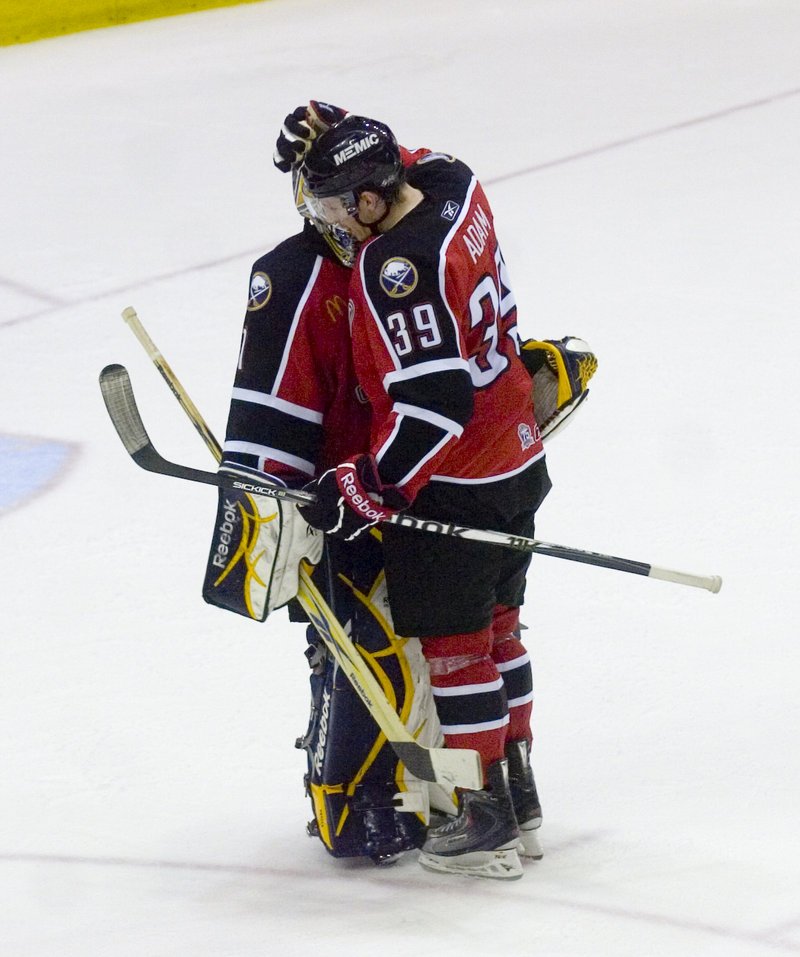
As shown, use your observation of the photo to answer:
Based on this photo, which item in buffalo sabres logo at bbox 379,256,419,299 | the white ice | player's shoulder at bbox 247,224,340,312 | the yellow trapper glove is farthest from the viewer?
the yellow trapper glove

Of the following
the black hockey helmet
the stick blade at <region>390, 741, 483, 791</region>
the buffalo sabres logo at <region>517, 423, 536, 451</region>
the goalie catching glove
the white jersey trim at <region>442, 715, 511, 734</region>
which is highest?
the black hockey helmet

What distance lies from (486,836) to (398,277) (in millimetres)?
846

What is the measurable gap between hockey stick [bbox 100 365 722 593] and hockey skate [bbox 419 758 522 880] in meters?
0.34

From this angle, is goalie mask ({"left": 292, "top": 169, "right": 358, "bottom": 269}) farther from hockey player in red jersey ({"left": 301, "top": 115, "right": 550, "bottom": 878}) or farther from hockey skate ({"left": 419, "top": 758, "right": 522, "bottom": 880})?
hockey skate ({"left": 419, "top": 758, "right": 522, "bottom": 880})

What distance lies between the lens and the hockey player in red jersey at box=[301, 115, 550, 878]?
6.57 feet

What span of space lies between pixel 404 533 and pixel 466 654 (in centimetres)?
20

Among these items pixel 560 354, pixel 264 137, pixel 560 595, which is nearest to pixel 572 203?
pixel 264 137

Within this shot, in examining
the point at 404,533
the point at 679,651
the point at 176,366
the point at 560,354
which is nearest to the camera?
the point at 404,533

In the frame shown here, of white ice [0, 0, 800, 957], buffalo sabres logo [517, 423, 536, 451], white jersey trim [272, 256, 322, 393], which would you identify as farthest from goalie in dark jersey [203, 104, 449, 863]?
buffalo sabres logo [517, 423, 536, 451]

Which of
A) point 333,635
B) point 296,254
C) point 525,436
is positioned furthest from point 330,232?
point 333,635

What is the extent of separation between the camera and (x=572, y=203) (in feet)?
17.6

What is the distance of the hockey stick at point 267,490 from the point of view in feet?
6.93

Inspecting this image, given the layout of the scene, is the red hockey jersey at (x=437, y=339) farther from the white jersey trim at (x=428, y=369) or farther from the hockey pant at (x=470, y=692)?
the hockey pant at (x=470, y=692)

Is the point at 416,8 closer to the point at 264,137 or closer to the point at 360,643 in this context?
the point at 264,137
